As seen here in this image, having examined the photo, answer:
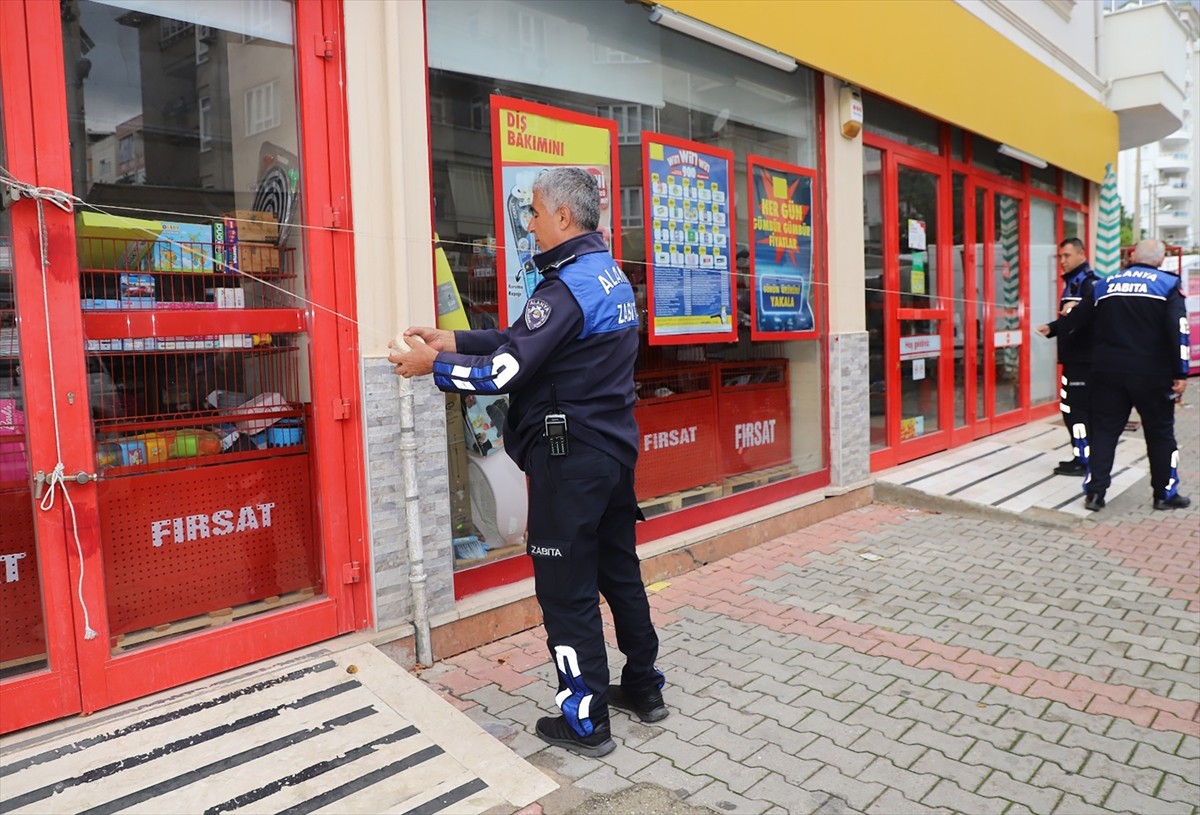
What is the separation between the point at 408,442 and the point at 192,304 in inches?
40.6

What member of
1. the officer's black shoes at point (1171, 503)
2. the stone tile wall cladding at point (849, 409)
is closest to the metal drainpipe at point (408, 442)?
the stone tile wall cladding at point (849, 409)

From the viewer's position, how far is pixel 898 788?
3016mm

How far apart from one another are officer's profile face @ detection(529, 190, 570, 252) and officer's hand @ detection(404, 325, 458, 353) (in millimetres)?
497

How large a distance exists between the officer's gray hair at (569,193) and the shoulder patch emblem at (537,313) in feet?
1.16

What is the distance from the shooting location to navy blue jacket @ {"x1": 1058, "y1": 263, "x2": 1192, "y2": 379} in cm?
672

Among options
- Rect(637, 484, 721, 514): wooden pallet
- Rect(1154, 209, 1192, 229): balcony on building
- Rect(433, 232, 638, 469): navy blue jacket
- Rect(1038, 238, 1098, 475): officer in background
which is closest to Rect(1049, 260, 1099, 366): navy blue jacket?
Rect(1038, 238, 1098, 475): officer in background

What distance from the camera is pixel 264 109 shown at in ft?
12.3

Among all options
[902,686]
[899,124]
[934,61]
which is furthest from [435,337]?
[934,61]

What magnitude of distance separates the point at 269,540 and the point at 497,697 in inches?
46.3

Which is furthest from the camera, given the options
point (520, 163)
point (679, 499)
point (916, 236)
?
point (916, 236)

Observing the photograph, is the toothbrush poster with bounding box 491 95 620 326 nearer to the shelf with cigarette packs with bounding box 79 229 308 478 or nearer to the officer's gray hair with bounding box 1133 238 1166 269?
the shelf with cigarette packs with bounding box 79 229 308 478

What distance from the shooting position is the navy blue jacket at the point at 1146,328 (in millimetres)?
6723

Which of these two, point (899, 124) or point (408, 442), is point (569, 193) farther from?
point (899, 124)

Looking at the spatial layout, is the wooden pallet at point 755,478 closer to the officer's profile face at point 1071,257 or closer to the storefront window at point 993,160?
the officer's profile face at point 1071,257
